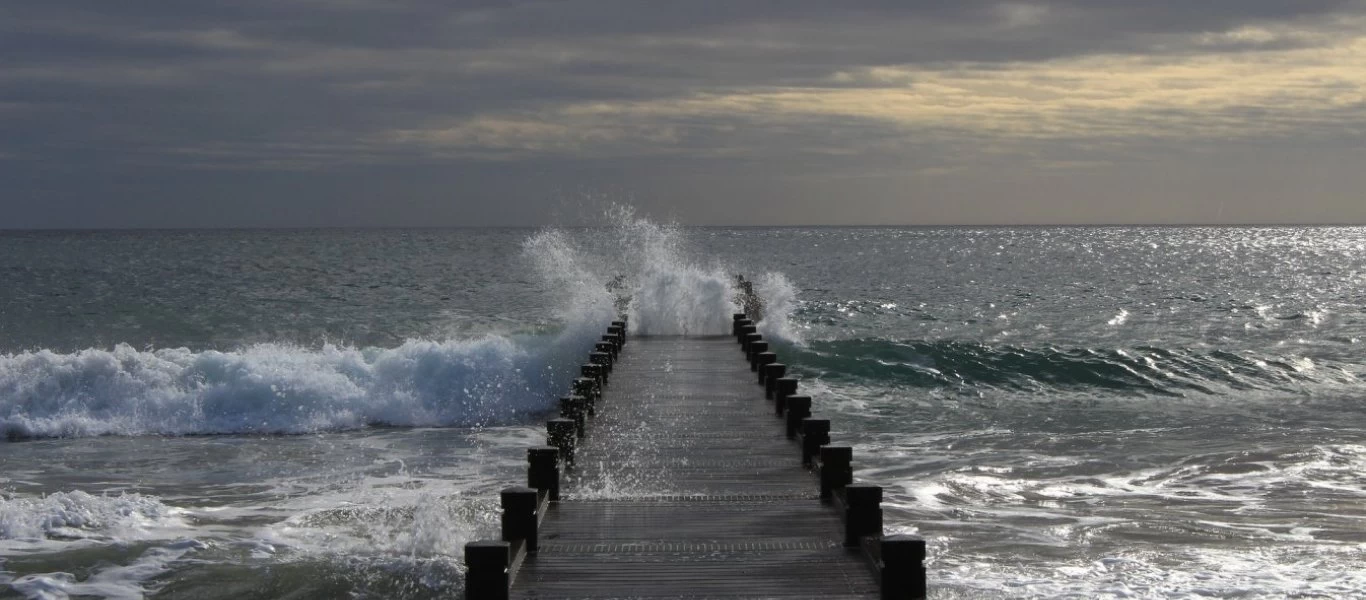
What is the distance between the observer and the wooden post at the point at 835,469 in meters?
11.6

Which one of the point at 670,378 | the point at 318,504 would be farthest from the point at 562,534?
the point at 670,378

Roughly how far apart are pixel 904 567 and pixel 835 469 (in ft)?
9.16

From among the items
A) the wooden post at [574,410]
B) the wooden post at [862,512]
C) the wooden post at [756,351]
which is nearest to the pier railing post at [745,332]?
the wooden post at [756,351]

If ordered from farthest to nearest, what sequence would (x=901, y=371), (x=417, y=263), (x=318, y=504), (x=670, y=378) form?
(x=417, y=263), (x=901, y=371), (x=670, y=378), (x=318, y=504)

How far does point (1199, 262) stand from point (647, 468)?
8976 centimetres

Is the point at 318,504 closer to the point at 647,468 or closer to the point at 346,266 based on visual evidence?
the point at 647,468

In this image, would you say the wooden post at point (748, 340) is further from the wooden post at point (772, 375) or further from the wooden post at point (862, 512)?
the wooden post at point (862, 512)

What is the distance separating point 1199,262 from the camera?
95125 mm

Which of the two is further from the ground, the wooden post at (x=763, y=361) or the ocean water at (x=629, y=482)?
the wooden post at (x=763, y=361)

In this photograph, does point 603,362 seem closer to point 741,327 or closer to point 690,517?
point 741,327

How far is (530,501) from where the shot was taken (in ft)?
32.6

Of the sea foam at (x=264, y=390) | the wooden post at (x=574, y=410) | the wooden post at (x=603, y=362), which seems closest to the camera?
the wooden post at (x=574, y=410)

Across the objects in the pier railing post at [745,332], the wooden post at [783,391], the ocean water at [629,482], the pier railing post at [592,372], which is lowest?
the ocean water at [629,482]

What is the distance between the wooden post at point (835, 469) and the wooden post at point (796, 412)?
8.42 ft
